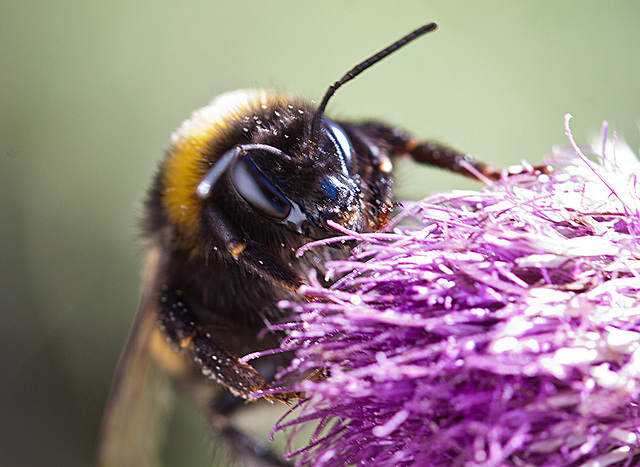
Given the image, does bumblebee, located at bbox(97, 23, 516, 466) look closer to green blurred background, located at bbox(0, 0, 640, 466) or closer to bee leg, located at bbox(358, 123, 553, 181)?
bee leg, located at bbox(358, 123, 553, 181)

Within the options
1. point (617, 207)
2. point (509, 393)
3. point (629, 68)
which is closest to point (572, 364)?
point (509, 393)

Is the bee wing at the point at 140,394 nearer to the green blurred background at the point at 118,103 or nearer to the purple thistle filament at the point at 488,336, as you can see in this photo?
the purple thistle filament at the point at 488,336

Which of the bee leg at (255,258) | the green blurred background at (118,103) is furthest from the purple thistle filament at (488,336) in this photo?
the green blurred background at (118,103)

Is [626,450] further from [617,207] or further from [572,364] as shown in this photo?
[617,207]

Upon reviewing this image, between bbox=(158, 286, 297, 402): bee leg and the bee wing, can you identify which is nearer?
bbox=(158, 286, 297, 402): bee leg

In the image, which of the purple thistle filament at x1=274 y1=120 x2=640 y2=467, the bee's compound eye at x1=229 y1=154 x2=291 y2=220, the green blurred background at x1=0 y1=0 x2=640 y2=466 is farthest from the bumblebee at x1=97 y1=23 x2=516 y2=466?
the green blurred background at x1=0 y1=0 x2=640 y2=466

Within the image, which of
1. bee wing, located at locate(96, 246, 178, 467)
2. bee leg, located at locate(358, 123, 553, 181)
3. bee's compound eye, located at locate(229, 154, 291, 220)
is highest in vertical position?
bee's compound eye, located at locate(229, 154, 291, 220)
